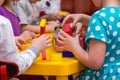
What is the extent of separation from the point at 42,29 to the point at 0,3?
1.15 feet

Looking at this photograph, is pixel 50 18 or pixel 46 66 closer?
pixel 46 66

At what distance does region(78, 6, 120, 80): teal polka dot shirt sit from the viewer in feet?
3.36

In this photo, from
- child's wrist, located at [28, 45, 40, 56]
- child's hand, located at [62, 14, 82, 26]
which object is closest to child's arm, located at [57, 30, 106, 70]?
child's wrist, located at [28, 45, 40, 56]

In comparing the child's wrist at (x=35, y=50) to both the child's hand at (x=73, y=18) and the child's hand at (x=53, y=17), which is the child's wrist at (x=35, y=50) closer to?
the child's hand at (x=73, y=18)

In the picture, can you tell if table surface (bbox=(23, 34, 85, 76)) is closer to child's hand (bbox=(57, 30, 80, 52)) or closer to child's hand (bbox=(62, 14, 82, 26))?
child's hand (bbox=(57, 30, 80, 52))

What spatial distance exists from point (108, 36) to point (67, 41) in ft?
0.48

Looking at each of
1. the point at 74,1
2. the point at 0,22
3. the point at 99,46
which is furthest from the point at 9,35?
the point at 74,1

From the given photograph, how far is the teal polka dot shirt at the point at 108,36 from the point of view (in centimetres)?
102

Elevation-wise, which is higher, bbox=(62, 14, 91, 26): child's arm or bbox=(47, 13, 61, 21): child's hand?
bbox=(62, 14, 91, 26): child's arm

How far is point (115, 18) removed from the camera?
1042 mm

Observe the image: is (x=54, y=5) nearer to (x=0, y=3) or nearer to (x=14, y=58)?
(x=0, y=3)

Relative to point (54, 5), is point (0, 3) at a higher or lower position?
higher

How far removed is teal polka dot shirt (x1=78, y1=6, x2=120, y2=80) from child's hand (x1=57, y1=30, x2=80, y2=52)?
0.05m

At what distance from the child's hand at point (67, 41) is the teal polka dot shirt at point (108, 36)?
49 millimetres
